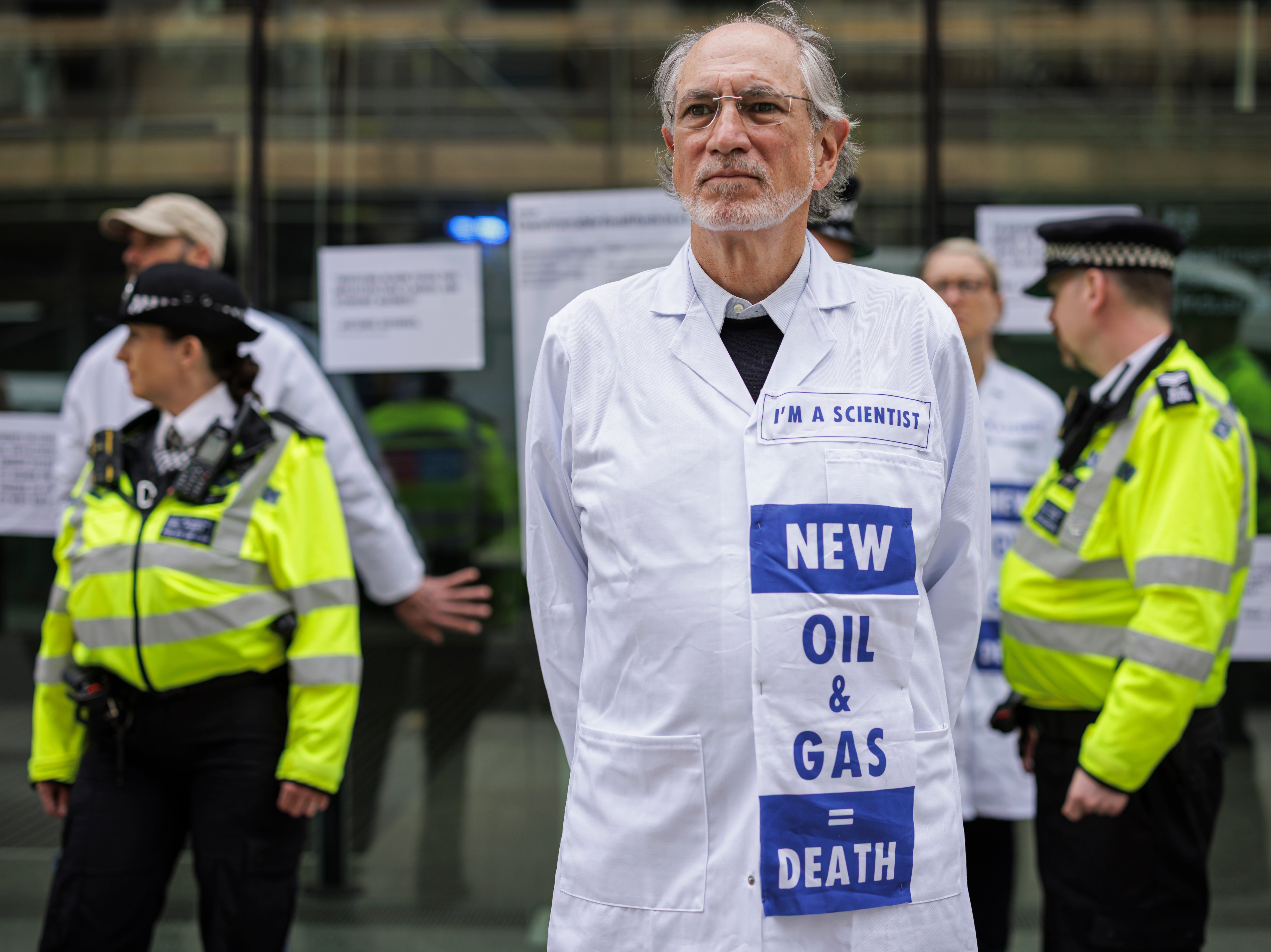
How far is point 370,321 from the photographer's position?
448cm

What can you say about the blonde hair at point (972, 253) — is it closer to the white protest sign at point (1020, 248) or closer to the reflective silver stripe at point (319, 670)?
the white protest sign at point (1020, 248)

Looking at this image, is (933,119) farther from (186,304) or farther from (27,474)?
(27,474)

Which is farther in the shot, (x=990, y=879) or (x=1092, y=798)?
(x=990, y=879)

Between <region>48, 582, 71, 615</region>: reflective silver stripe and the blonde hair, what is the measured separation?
254 centimetres

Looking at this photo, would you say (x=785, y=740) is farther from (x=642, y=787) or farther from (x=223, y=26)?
(x=223, y=26)

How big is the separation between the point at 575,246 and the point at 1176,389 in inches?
82.2

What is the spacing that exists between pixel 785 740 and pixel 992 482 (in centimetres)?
206

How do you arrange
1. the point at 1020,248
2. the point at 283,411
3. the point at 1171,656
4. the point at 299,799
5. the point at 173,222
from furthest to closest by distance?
the point at 1020,248 → the point at 173,222 → the point at 283,411 → the point at 299,799 → the point at 1171,656

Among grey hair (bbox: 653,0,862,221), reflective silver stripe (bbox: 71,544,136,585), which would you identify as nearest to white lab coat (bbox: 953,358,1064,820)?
grey hair (bbox: 653,0,862,221)

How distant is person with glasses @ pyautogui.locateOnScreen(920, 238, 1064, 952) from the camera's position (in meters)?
3.50

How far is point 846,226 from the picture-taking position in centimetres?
349

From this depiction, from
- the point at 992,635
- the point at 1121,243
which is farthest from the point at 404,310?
the point at 1121,243

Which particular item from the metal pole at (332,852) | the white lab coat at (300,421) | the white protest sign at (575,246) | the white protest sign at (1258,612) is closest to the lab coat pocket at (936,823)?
the white lab coat at (300,421)

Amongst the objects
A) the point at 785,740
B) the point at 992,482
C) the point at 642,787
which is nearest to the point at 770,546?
the point at 785,740
